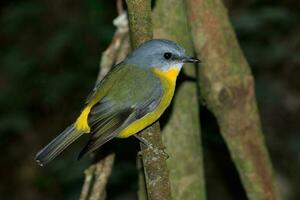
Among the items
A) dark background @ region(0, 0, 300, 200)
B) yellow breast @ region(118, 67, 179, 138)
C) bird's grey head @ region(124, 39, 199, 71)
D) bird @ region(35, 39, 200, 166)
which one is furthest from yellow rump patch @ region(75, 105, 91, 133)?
dark background @ region(0, 0, 300, 200)

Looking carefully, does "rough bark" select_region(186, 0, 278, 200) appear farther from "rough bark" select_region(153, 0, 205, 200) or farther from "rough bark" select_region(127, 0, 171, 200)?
"rough bark" select_region(127, 0, 171, 200)

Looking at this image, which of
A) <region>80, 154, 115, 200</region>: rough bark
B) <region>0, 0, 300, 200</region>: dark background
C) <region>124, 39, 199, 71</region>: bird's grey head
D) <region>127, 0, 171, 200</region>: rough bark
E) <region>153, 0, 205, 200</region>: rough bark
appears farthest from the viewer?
<region>0, 0, 300, 200</region>: dark background

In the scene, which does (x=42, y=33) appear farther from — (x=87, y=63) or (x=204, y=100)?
(x=204, y=100)

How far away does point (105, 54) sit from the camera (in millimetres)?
4293

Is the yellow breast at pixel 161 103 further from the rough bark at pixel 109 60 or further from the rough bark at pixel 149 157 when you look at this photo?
the rough bark at pixel 149 157

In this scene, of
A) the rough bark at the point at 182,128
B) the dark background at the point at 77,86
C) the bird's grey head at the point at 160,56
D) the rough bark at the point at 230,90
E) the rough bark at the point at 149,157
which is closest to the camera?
the rough bark at the point at 149,157

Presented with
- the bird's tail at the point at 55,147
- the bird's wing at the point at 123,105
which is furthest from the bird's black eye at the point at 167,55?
the bird's tail at the point at 55,147

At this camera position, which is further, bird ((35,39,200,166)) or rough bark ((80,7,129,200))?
rough bark ((80,7,129,200))

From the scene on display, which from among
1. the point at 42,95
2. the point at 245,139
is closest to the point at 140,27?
the point at 245,139

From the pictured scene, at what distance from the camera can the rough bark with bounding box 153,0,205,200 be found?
3881 mm

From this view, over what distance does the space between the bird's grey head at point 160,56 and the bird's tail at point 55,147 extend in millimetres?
537

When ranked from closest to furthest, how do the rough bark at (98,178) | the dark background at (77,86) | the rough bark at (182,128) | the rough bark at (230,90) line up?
1. the rough bark at (98,178)
2. the rough bark at (182,128)
3. the rough bark at (230,90)
4. the dark background at (77,86)

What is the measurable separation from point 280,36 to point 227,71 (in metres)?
3.01

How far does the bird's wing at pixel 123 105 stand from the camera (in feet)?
12.1
